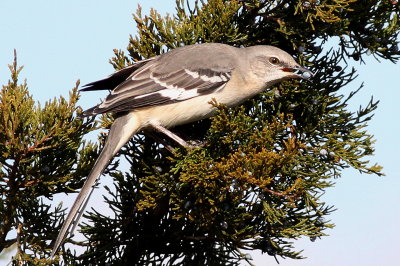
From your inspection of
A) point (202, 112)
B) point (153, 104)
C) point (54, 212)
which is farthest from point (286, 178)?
point (54, 212)

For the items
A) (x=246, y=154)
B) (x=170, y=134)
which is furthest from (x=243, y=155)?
(x=170, y=134)

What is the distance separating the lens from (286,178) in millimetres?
4785

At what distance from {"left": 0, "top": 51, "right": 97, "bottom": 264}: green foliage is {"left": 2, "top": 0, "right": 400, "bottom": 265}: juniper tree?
0.23 feet

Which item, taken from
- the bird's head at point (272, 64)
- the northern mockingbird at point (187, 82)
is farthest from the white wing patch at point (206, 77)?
the bird's head at point (272, 64)

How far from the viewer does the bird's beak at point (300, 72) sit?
521 centimetres

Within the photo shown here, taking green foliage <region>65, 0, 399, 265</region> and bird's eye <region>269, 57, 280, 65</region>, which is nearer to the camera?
green foliage <region>65, 0, 399, 265</region>

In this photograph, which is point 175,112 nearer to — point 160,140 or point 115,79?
point 160,140

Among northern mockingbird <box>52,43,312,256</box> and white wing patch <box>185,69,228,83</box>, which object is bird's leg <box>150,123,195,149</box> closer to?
northern mockingbird <box>52,43,312,256</box>

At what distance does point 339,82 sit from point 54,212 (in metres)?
2.70

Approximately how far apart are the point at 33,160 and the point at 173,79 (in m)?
1.57

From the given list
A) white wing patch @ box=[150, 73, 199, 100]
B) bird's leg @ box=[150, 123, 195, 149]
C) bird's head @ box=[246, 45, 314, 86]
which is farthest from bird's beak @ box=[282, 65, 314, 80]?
bird's leg @ box=[150, 123, 195, 149]

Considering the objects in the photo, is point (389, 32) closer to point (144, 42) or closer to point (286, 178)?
point (286, 178)

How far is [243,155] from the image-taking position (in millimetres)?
4500

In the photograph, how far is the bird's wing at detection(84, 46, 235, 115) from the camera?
559 centimetres
